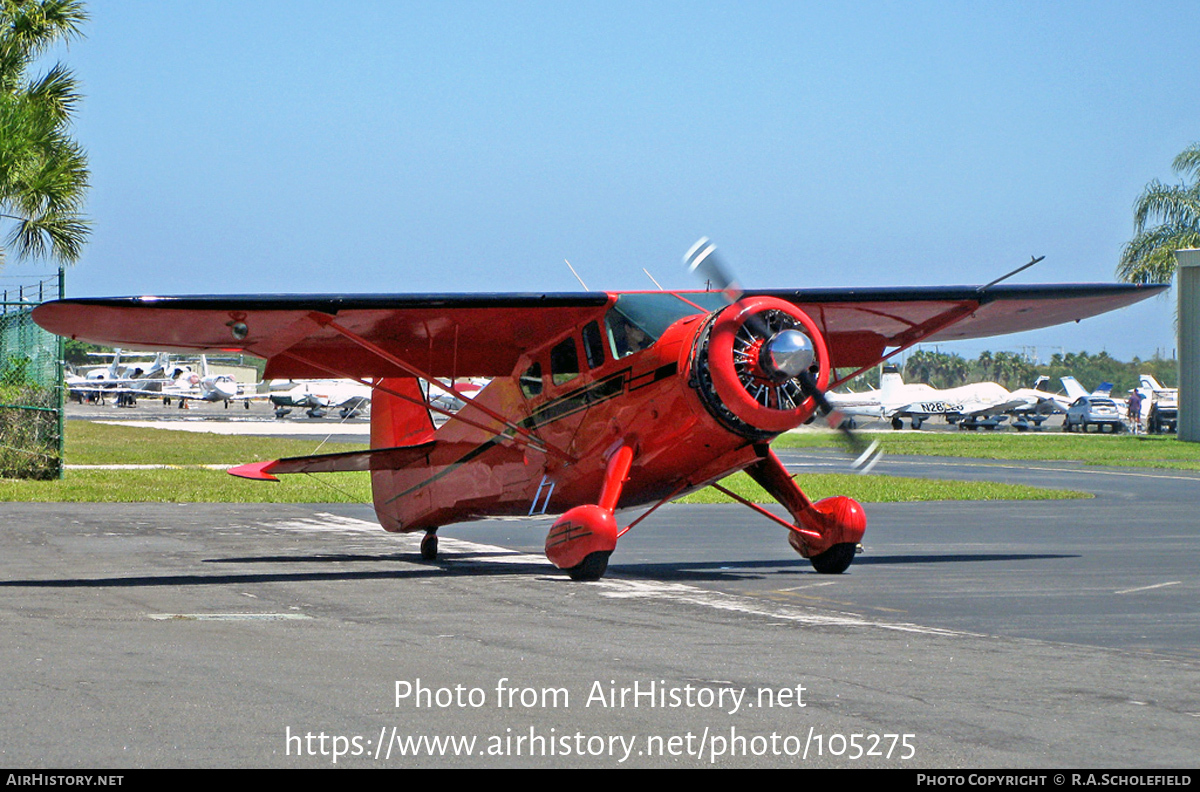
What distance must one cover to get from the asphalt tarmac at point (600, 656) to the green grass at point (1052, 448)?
24.7 meters

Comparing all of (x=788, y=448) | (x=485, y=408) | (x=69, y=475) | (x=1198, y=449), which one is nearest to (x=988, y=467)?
(x=788, y=448)

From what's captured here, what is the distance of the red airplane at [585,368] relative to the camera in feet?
40.2

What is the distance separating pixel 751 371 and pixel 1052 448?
44954 millimetres

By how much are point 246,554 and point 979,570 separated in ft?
26.9

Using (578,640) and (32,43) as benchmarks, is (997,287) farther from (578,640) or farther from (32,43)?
(32,43)

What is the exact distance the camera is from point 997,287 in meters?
15.1

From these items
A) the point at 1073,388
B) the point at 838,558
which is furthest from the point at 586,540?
the point at 1073,388

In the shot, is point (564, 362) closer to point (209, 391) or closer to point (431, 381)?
point (431, 381)

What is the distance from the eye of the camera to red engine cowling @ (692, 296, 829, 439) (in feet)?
39.6

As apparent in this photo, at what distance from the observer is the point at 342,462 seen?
15.2 meters

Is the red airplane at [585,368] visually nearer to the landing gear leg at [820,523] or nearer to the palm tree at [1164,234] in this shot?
the landing gear leg at [820,523]

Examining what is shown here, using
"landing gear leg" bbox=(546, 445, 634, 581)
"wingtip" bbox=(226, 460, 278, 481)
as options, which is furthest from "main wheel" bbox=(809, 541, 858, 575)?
"wingtip" bbox=(226, 460, 278, 481)

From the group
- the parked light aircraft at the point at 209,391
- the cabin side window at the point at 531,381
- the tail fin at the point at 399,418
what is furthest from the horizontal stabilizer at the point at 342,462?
the parked light aircraft at the point at 209,391

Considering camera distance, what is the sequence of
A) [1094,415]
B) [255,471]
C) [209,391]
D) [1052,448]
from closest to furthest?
1. [255,471]
2. [1052,448]
3. [1094,415]
4. [209,391]
